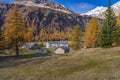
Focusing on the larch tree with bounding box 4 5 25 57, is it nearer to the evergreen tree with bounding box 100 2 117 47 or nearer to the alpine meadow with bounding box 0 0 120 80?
the alpine meadow with bounding box 0 0 120 80

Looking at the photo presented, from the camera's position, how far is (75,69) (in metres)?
35.6

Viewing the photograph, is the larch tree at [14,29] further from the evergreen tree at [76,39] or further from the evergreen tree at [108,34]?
the evergreen tree at [76,39]

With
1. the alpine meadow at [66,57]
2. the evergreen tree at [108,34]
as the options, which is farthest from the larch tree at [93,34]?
the evergreen tree at [108,34]

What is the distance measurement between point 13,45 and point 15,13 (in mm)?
8624

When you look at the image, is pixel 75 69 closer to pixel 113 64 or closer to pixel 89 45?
pixel 113 64

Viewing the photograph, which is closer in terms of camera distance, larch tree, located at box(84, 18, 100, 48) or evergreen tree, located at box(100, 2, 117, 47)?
evergreen tree, located at box(100, 2, 117, 47)

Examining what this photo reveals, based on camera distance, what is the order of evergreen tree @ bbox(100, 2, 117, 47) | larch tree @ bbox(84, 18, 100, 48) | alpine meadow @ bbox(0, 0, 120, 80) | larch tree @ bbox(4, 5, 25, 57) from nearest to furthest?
alpine meadow @ bbox(0, 0, 120, 80), larch tree @ bbox(4, 5, 25, 57), evergreen tree @ bbox(100, 2, 117, 47), larch tree @ bbox(84, 18, 100, 48)

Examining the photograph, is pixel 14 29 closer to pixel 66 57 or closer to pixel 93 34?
pixel 66 57

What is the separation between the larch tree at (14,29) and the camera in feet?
219

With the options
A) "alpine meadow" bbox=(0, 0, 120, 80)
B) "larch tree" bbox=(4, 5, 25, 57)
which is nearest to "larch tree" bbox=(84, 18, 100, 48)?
"alpine meadow" bbox=(0, 0, 120, 80)

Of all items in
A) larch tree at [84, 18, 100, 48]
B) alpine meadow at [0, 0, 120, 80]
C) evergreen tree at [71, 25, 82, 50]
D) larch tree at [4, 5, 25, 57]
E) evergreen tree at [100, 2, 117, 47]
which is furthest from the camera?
evergreen tree at [71, 25, 82, 50]

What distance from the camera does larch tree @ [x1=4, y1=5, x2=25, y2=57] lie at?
66.8 meters

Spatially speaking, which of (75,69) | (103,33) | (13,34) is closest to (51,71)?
(75,69)

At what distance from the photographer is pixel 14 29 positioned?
66.9 metres
